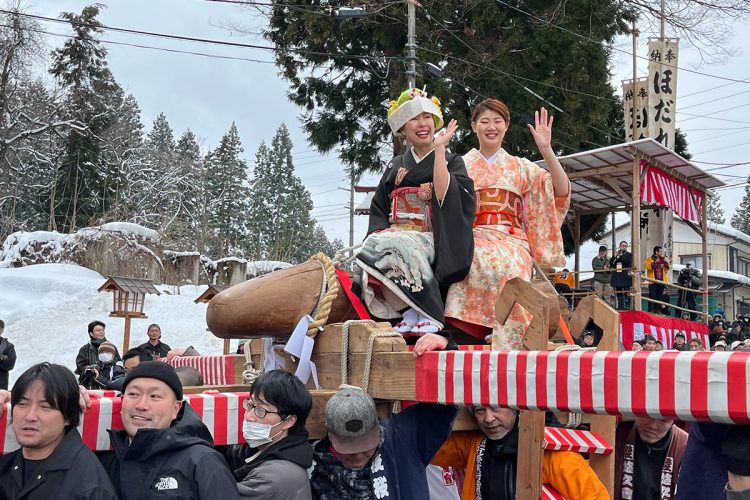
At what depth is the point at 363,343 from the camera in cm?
311

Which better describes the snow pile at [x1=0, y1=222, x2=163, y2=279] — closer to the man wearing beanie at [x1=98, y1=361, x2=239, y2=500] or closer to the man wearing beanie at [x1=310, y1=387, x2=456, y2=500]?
the man wearing beanie at [x1=310, y1=387, x2=456, y2=500]

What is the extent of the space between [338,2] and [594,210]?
717cm

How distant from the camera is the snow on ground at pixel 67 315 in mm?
16359

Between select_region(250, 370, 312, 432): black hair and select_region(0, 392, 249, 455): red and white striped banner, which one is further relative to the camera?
select_region(250, 370, 312, 432): black hair

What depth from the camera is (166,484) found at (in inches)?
95.5

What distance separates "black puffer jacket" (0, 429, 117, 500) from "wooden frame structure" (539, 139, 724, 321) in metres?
11.1

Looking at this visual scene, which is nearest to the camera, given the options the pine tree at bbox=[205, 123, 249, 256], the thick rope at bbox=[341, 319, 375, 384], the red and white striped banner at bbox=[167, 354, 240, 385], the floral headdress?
the thick rope at bbox=[341, 319, 375, 384]

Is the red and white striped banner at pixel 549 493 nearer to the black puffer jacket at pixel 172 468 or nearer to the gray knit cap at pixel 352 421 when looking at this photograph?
the gray knit cap at pixel 352 421

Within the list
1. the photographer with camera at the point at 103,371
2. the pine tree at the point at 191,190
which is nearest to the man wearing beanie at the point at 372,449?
the photographer with camera at the point at 103,371

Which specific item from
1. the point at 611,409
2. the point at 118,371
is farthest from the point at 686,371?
the point at 118,371

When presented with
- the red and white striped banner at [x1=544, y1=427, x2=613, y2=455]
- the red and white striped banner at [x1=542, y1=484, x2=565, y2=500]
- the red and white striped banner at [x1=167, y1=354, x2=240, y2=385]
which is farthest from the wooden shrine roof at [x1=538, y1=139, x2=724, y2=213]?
the red and white striped banner at [x1=542, y1=484, x2=565, y2=500]

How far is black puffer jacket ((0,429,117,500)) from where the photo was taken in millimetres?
2354

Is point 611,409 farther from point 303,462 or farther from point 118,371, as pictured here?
point 118,371

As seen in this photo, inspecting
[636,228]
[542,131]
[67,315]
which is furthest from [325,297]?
[67,315]
